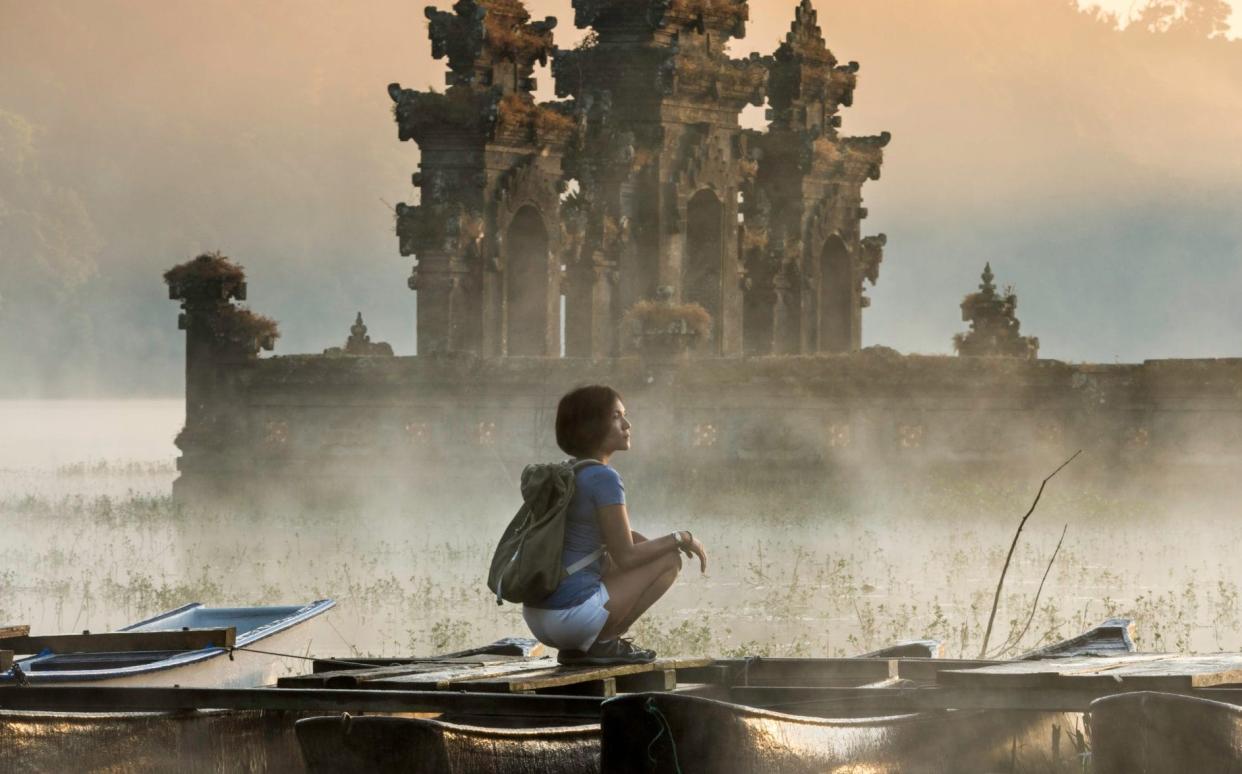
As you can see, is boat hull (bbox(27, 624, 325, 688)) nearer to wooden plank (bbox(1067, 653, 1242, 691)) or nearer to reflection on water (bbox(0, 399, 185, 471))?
wooden plank (bbox(1067, 653, 1242, 691))

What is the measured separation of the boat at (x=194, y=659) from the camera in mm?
12367

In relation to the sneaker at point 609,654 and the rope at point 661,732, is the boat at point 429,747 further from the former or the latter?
the sneaker at point 609,654

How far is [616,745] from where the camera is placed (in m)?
8.39

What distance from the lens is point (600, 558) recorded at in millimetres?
10438

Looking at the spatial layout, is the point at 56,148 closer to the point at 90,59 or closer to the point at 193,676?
the point at 90,59

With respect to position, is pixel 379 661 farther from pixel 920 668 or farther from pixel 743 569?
pixel 743 569

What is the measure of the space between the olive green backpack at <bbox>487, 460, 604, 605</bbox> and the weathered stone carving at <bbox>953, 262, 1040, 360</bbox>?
34803 mm

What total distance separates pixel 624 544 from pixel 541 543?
1.24 feet

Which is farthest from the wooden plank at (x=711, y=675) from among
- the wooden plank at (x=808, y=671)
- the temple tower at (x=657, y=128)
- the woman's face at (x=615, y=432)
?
the temple tower at (x=657, y=128)

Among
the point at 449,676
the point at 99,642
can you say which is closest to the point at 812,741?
the point at 449,676

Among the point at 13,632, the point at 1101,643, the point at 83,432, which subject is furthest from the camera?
the point at 83,432

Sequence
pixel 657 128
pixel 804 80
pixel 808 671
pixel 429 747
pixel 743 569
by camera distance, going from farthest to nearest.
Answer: pixel 804 80 < pixel 657 128 < pixel 743 569 < pixel 808 671 < pixel 429 747

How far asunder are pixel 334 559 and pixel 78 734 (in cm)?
1787

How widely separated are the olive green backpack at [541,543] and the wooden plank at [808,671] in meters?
1.30
